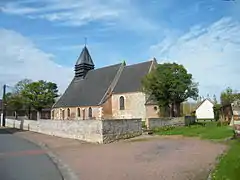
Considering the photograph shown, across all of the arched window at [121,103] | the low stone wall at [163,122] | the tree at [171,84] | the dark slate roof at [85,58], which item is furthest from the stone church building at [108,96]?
the low stone wall at [163,122]

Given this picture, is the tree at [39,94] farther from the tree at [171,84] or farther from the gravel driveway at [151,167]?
the gravel driveway at [151,167]

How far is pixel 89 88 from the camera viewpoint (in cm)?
5784

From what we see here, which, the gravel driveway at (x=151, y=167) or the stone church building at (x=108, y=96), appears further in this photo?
the stone church building at (x=108, y=96)

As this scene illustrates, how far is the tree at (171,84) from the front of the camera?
36.8 meters

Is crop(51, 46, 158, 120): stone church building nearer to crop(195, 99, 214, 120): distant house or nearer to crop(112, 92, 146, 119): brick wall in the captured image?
crop(112, 92, 146, 119): brick wall

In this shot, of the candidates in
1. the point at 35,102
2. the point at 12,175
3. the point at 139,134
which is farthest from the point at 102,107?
the point at 12,175

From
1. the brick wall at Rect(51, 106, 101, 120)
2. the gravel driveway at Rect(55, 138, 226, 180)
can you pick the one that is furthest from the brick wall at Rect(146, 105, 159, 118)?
the gravel driveway at Rect(55, 138, 226, 180)

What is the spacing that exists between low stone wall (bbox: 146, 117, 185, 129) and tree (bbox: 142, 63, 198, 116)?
3.30 metres

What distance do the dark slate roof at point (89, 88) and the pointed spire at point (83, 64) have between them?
1171mm

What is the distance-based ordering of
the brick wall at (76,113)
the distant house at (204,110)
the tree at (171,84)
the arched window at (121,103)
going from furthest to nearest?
the distant house at (204,110) < the brick wall at (76,113) < the arched window at (121,103) < the tree at (171,84)

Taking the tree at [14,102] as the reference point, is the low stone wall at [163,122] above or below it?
below

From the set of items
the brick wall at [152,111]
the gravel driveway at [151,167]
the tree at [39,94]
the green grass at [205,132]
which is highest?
the tree at [39,94]

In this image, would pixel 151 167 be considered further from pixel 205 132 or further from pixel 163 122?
pixel 163 122

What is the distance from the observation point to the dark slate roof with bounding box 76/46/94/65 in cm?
6459
